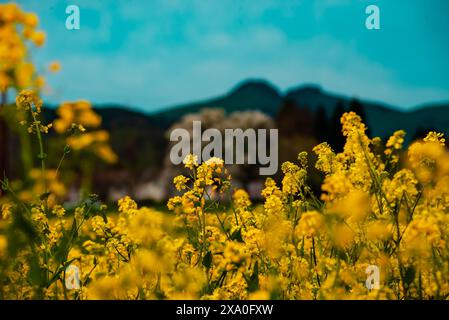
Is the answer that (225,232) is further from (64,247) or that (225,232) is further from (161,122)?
(161,122)

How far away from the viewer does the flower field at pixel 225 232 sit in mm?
2934

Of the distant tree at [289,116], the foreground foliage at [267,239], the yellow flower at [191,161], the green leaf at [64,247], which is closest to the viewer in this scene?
the foreground foliage at [267,239]

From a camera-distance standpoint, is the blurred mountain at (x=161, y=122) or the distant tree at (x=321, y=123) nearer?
the distant tree at (x=321, y=123)

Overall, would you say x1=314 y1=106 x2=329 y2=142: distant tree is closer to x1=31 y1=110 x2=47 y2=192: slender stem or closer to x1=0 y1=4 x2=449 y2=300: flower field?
x1=0 y1=4 x2=449 y2=300: flower field

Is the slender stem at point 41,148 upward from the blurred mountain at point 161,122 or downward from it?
downward

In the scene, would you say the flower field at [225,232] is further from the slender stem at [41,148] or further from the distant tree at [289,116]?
the distant tree at [289,116]

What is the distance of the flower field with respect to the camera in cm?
293

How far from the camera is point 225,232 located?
12.4 feet

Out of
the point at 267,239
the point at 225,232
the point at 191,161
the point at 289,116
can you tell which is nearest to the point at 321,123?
the point at 289,116

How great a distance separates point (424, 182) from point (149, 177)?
5291 cm

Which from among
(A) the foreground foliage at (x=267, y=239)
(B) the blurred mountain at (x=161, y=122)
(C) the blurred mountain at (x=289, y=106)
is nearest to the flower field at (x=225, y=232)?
(A) the foreground foliage at (x=267, y=239)

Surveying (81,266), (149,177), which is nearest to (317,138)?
(149,177)

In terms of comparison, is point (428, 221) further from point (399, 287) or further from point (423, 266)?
point (399, 287)

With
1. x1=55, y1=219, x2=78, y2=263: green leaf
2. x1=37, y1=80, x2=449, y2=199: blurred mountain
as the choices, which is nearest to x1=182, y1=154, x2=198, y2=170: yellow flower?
x1=55, y1=219, x2=78, y2=263: green leaf
